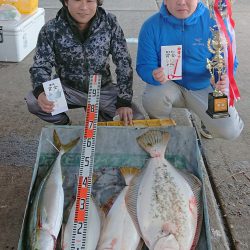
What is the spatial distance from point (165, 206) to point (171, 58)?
3.32 ft

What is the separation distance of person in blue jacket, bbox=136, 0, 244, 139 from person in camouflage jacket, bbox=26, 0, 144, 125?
18 centimetres

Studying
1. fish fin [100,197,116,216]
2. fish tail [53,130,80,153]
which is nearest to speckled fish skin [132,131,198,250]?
fish fin [100,197,116,216]

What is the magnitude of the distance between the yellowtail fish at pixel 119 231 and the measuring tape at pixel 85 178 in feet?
0.33

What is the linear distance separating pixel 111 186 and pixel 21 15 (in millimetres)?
3004

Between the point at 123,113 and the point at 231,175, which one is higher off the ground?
the point at 123,113

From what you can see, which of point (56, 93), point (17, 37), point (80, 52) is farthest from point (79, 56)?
point (17, 37)

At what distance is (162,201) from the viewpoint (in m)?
2.04

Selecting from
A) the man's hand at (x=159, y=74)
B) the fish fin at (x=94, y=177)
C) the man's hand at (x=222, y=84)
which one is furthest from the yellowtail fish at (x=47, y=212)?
the man's hand at (x=222, y=84)

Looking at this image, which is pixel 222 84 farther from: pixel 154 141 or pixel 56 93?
pixel 56 93

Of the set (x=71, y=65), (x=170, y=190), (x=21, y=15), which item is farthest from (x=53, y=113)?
(x=21, y=15)

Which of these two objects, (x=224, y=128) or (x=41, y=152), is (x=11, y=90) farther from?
(x=224, y=128)

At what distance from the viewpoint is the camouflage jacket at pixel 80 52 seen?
283 centimetres

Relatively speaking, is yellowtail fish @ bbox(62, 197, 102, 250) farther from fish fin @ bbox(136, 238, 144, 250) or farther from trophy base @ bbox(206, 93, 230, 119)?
trophy base @ bbox(206, 93, 230, 119)

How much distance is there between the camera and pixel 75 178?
2.35m
